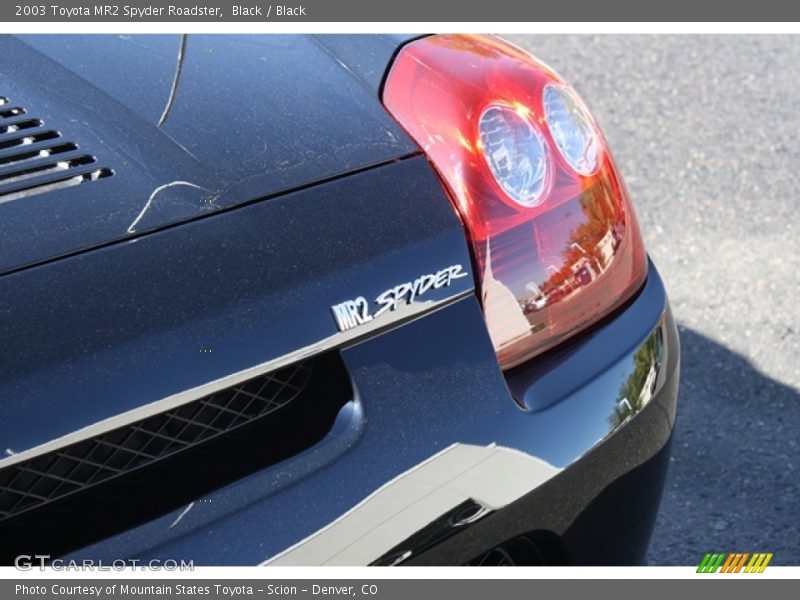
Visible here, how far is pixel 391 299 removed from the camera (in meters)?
1.57

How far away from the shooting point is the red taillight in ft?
5.67

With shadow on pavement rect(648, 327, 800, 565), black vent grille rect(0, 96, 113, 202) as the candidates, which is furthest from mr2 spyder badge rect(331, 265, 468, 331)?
shadow on pavement rect(648, 327, 800, 565)

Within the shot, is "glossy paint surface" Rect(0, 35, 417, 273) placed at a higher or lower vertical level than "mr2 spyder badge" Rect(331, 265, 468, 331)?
higher

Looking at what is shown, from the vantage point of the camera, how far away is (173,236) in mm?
1520

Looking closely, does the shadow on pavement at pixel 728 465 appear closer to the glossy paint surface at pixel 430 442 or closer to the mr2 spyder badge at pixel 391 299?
the glossy paint surface at pixel 430 442

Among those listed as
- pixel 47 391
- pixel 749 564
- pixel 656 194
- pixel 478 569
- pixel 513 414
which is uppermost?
pixel 47 391

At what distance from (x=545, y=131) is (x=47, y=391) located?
0.92 m

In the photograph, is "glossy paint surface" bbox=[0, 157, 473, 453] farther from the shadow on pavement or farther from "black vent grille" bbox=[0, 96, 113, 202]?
the shadow on pavement

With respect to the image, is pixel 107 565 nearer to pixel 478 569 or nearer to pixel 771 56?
pixel 478 569

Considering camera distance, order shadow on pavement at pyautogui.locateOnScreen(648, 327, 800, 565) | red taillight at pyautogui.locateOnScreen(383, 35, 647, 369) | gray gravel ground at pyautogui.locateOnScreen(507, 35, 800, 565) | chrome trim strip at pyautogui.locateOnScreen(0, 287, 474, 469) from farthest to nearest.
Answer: gray gravel ground at pyautogui.locateOnScreen(507, 35, 800, 565) → shadow on pavement at pyautogui.locateOnScreen(648, 327, 800, 565) → red taillight at pyautogui.locateOnScreen(383, 35, 647, 369) → chrome trim strip at pyautogui.locateOnScreen(0, 287, 474, 469)

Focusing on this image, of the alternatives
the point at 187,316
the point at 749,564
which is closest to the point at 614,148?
the point at 749,564

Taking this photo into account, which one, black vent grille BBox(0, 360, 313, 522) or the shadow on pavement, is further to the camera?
the shadow on pavement

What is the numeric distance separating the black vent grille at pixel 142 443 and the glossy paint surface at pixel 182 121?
0.79 ft

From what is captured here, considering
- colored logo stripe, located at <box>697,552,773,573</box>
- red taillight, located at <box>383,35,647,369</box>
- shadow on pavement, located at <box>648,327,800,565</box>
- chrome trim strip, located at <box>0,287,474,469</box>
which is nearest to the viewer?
chrome trim strip, located at <box>0,287,474,469</box>
